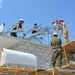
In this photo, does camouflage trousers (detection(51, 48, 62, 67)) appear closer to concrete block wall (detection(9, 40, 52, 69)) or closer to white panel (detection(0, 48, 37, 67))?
white panel (detection(0, 48, 37, 67))

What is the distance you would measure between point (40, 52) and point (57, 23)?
7.18 feet

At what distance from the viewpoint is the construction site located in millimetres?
8680

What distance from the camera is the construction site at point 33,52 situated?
8680 millimetres

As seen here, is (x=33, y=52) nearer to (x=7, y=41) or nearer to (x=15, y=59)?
(x=7, y=41)

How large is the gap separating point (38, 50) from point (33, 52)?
44 centimetres

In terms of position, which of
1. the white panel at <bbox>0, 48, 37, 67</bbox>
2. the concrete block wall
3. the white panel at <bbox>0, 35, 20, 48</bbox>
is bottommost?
the white panel at <bbox>0, 48, 37, 67</bbox>

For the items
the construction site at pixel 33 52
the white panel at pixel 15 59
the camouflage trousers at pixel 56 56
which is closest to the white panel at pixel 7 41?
the construction site at pixel 33 52

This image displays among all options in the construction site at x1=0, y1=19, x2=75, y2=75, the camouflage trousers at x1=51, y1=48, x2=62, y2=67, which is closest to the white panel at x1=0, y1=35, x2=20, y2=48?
the construction site at x1=0, y1=19, x2=75, y2=75

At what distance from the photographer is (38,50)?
13.6 metres

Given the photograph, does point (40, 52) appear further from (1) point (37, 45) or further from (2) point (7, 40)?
(2) point (7, 40)

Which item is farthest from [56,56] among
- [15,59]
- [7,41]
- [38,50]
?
[7,41]

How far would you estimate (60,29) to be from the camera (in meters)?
13.2

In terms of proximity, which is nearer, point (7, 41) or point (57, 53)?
point (57, 53)

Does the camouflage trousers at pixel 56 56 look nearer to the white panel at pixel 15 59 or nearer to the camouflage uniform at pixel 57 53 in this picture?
the camouflage uniform at pixel 57 53
